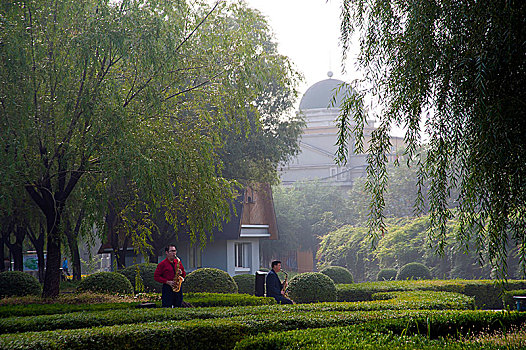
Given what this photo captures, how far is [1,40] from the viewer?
37.6 ft

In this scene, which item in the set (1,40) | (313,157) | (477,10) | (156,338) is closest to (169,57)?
(1,40)

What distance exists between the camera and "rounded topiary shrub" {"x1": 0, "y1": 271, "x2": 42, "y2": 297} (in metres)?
17.6

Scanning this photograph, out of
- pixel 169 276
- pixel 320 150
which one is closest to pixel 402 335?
pixel 169 276

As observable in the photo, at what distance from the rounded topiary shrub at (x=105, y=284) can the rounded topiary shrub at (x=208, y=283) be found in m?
2.14

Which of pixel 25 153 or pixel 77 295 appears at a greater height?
pixel 25 153

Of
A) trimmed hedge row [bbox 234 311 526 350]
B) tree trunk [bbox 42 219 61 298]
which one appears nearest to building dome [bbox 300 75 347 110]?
tree trunk [bbox 42 219 61 298]

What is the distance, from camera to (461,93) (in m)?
6.81

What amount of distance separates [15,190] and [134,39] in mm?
4456

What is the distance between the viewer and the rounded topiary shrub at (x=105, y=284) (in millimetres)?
16469

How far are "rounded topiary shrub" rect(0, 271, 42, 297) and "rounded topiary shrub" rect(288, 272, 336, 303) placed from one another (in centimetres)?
854

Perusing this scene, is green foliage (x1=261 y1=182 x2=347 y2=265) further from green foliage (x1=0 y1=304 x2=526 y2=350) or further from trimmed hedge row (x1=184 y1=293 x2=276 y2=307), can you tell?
green foliage (x1=0 y1=304 x2=526 y2=350)

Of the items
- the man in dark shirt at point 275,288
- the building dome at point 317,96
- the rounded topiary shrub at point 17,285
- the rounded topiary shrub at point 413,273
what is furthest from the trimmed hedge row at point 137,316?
Answer: the building dome at point 317,96

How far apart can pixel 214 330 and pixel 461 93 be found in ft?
16.7

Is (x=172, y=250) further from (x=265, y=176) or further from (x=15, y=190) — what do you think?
(x=265, y=176)
